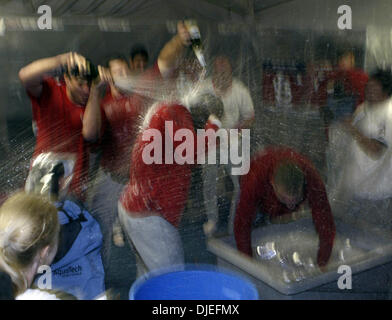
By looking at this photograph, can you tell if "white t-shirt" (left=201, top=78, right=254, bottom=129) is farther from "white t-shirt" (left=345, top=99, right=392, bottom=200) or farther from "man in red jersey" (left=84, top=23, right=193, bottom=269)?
"white t-shirt" (left=345, top=99, right=392, bottom=200)

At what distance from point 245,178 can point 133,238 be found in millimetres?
266

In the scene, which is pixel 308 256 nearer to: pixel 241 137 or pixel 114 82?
pixel 241 137

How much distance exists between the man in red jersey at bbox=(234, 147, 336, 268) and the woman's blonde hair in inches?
15.2

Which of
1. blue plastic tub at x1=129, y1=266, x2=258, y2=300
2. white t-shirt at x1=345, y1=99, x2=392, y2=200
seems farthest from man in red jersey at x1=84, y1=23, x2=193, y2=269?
white t-shirt at x1=345, y1=99, x2=392, y2=200

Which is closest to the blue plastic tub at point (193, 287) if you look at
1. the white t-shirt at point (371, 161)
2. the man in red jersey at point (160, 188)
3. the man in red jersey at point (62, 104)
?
the man in red jersey at point (160, 188)

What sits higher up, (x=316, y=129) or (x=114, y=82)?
(x=114, y=82)

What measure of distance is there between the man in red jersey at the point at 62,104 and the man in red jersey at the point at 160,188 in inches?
4.2

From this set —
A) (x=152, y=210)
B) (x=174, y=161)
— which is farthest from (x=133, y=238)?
(x=174, y=161)

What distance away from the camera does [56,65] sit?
2.94 feet

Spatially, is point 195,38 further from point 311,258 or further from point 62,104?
point 311,258

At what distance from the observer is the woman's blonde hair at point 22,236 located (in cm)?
87

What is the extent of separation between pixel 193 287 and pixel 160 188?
0.70ft

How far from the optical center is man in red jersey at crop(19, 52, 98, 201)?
2.94 ft

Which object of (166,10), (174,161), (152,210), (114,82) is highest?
(166,10)
